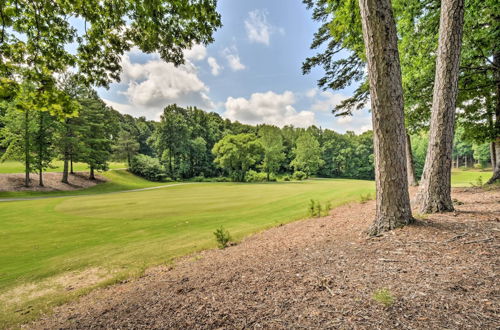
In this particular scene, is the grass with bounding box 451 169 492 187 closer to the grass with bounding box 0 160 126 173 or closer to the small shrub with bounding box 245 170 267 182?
the small shrub with bounding box 245 170 267 182

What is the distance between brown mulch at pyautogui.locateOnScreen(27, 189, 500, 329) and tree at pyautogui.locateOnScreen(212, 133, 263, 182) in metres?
44.7

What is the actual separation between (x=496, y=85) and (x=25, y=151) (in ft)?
129

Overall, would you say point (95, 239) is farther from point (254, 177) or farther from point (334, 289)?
point (254, 177)

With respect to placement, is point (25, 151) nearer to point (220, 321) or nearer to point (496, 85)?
point (220, 321)

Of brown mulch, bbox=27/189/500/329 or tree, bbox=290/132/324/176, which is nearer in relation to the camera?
brown mulch, bbox=27/189/500/329

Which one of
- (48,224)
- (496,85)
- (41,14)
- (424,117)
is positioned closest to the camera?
(41,14)

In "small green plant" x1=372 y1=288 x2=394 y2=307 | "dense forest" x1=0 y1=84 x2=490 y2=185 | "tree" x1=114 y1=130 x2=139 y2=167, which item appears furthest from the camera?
"tree" x1=114 y1=130 x2=139 y2=167

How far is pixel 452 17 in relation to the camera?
4918 millimetres

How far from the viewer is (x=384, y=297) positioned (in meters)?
2.30

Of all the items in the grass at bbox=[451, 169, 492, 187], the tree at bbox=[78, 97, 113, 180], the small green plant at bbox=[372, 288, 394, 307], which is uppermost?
the tree at bbox=[78, 97, 113, 180]

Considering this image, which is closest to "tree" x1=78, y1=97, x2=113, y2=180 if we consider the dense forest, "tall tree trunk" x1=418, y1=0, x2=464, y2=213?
the dense forest

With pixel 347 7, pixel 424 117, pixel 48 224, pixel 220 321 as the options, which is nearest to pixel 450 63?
pixel 347 7

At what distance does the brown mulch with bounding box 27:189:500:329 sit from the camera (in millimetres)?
2098

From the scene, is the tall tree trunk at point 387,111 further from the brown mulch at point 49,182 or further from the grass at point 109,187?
the brown mulch at point 49,182
